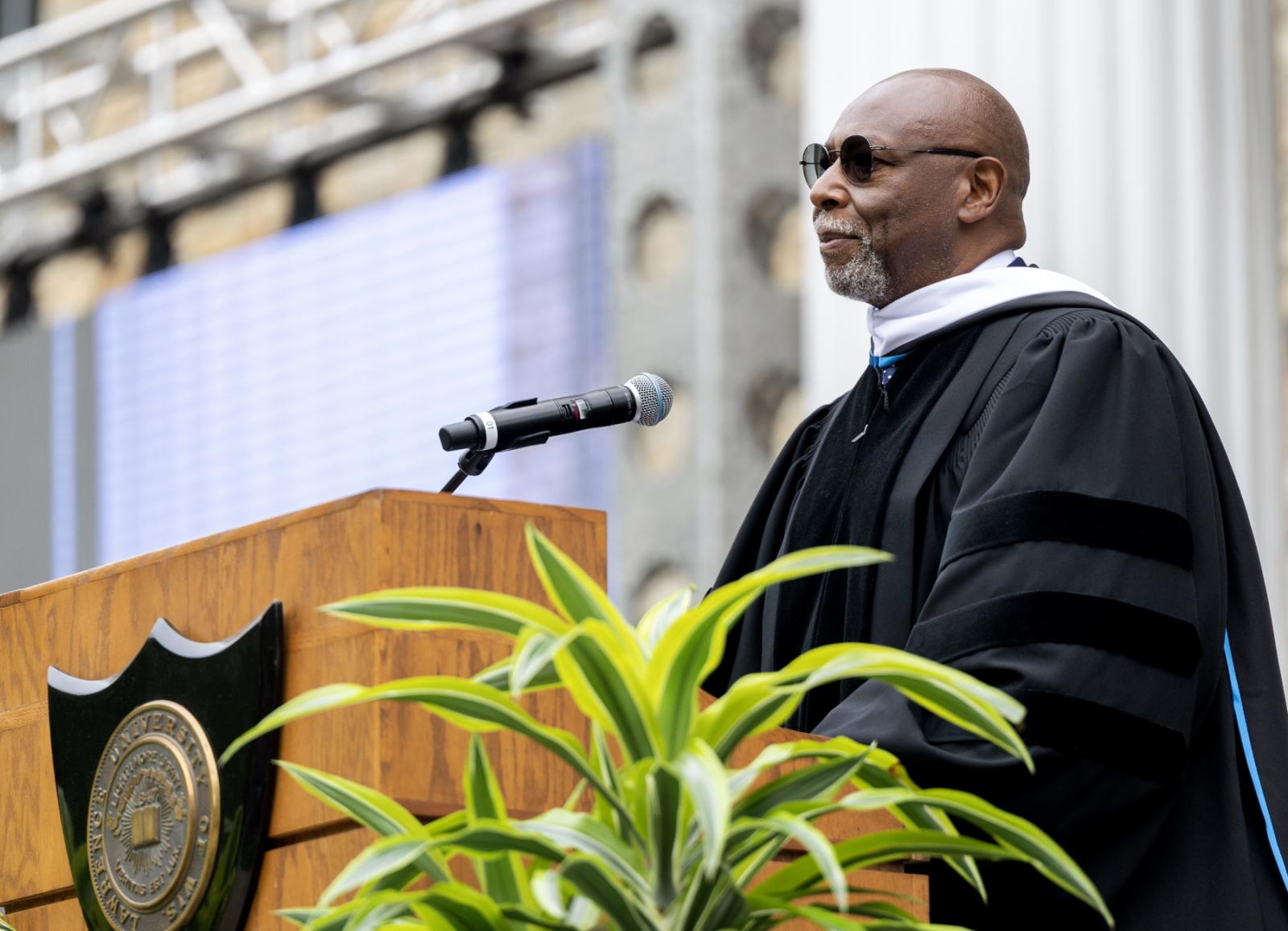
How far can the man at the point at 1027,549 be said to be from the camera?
2.61 meters

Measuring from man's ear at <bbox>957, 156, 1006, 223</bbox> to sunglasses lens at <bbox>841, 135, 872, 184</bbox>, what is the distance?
0.43 ft

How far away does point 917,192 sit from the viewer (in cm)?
324

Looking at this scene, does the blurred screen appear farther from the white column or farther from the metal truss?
the white column

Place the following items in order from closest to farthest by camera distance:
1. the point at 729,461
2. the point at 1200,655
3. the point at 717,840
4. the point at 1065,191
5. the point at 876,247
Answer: the point at 717,840
the point at 1200,655
the point at 876,247
the point at 1065,191
the point at 729,461

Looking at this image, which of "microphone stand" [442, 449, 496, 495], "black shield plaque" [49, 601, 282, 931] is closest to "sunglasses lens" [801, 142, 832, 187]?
"microphone stand" [442, 449, 496, 495]

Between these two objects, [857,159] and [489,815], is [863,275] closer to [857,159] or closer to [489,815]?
[857,159]

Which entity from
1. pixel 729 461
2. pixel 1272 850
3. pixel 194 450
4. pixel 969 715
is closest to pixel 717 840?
pixel 969 715

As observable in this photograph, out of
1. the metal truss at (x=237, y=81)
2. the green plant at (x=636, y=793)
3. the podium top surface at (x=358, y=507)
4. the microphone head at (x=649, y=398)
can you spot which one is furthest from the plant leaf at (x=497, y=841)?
the metal truss at (x=237, y=81)

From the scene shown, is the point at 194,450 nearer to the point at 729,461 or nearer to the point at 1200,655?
the point at 729,461

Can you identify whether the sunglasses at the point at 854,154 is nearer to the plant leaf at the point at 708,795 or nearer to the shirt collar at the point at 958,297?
the shirt collar at the point at 958,297

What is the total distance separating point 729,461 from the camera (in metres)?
7.35

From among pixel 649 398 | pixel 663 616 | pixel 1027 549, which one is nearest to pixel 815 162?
pixel 649 398

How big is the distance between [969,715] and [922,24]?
3151 mm

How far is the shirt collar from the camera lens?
318 centimetres
